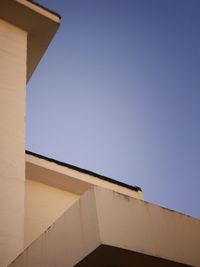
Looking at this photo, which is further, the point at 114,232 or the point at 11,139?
the point at 11,139

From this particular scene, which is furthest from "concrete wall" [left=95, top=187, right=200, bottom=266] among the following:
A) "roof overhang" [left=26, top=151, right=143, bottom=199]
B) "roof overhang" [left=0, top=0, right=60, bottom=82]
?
"roof overhang" [left=0, top=0, right=60, bottom=82]

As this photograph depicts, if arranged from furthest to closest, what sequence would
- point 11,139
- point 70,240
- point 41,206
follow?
point 41,206
point 11,139
point 70,240

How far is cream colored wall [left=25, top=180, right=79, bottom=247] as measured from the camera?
6.62 meters

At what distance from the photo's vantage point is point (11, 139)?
5133 millimetres

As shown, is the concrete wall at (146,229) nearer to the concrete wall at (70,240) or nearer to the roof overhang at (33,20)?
the concrete wall at (70,240)

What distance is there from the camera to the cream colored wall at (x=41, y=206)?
21.7 feet

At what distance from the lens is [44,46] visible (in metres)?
7.75

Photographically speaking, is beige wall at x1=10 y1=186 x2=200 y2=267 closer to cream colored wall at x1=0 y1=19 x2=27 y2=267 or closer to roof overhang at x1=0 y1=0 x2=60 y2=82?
cream colored wall at x1=0 y1=19 x2=27 y2=267

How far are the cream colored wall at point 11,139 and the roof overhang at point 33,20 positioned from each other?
0.19 m

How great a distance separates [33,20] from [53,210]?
11.2ft

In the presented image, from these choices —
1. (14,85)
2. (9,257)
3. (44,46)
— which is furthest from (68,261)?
(44,46)

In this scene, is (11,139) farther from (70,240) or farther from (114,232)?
(114,232)

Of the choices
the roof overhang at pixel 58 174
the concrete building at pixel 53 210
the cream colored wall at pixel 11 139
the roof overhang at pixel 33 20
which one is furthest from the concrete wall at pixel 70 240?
the roof overhang at pixel 33 20

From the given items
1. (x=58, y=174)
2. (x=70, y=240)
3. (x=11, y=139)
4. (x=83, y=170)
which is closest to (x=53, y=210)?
(x=58, y=174)
